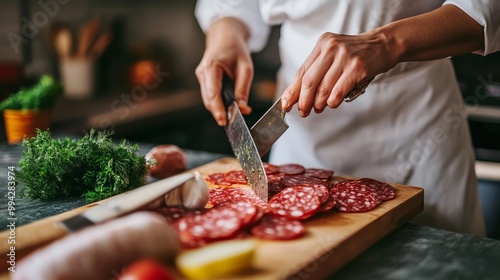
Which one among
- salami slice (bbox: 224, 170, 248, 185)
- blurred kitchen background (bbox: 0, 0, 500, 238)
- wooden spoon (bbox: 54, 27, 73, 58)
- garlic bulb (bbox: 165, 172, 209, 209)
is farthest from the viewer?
wooden spoon (bbox: 54, 27, 73, 58)

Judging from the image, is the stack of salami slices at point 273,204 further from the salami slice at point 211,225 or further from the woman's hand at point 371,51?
the woman's hand at point 371,51

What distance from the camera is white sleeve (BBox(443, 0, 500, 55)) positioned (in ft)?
4.54

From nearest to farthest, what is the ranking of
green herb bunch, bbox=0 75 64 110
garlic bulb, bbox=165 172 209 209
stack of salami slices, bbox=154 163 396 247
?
stack of salami slices, bbox=154 163 396 247 → garlic bulb, bbox=165 172 209 209 → green herb bunch, bbox=0 75 64 110

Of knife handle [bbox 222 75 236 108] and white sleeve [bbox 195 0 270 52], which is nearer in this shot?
knife handle [bbox 222 75 236 108]

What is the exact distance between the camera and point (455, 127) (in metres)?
1.71

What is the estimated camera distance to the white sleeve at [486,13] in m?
1.38

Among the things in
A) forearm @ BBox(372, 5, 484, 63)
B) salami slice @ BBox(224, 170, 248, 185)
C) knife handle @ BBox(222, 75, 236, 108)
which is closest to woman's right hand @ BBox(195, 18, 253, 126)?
knife handle @ BBox(222, 75, 236, 108)

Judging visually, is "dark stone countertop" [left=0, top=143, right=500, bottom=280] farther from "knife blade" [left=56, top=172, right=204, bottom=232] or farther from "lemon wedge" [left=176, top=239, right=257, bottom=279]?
"knife blade" [left=56, top=172, right=204, bottom=232]

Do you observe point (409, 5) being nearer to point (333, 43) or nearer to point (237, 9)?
point (333, 43)

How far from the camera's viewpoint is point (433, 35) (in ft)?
4.45

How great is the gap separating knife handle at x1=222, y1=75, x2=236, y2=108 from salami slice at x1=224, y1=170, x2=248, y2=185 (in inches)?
7.0

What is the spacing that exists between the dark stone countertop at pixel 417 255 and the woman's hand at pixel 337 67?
322mm

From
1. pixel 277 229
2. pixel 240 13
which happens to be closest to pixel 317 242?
pixel 277 229

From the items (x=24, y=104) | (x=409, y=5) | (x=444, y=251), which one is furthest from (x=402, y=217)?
(x=24, y=104)
